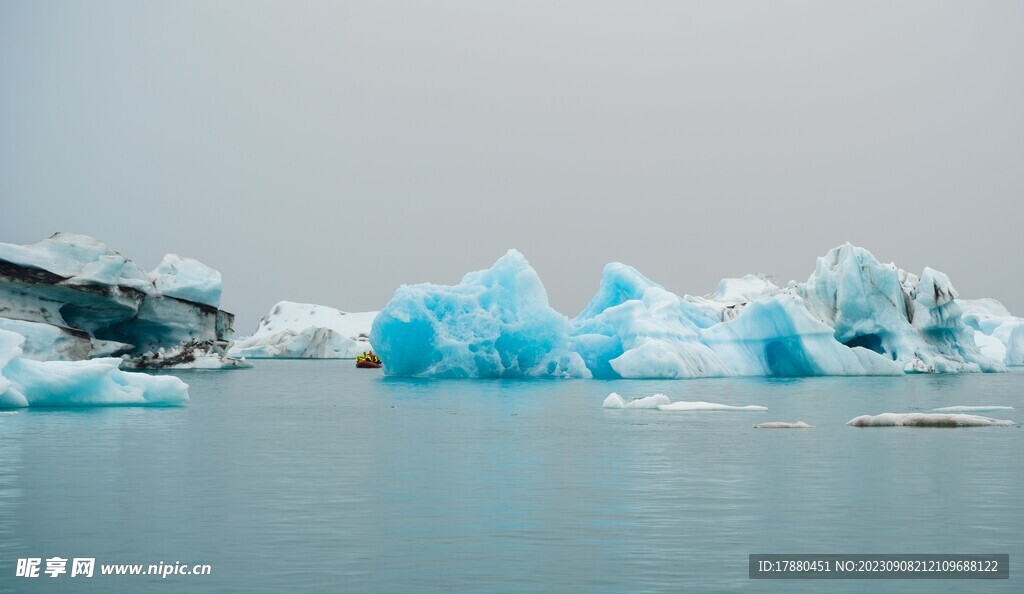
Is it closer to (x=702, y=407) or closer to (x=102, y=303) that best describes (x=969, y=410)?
(x=702, y=407)

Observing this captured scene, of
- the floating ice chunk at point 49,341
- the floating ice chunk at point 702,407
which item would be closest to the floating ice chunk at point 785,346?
the floating ice chunk at point 702,407

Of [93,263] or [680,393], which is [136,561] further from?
[93,263]

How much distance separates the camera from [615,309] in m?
33.5

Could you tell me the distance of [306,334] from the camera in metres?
80.7

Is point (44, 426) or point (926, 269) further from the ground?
point (926, 269)

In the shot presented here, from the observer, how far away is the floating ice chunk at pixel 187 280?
37.3 metres

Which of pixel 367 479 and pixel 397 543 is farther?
pixel 367 479

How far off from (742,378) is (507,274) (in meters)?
9.33

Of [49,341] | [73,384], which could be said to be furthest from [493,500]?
[49,341]

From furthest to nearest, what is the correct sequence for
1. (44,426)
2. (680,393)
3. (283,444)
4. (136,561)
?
(680,393) → (44,426) → (283,444) → (136,561)

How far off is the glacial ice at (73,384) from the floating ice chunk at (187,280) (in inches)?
641

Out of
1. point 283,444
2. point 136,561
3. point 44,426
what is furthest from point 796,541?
point 44,426

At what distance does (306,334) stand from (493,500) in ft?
240

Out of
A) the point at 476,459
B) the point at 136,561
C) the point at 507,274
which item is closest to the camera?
the point at 136,561
